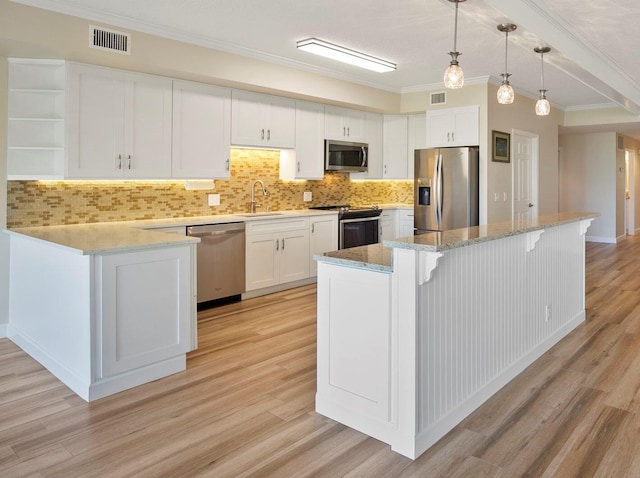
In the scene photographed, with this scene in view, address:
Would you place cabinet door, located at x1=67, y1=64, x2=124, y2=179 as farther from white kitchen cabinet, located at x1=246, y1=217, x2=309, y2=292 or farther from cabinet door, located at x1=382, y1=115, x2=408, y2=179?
cabinet door, located at x1=382, y1=115, x2=408, y2=179

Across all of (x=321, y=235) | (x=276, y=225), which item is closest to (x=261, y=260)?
(x=276, y=225)

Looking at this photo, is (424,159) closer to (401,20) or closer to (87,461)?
(401,20)

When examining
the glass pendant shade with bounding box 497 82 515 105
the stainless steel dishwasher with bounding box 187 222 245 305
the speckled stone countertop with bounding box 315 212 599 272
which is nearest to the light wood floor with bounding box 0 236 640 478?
the speckled stone countertop with bounding box 315 212 599 272

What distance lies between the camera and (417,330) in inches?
87.7

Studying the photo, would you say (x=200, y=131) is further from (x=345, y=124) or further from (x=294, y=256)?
(x=345, y=124)

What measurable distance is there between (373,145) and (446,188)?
122cm

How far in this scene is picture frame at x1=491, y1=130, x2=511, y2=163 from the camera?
246 inches

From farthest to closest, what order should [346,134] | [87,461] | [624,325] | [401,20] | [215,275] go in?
1. [346,134]
2. [215,275]
3. [624,325]
4. [401,20]
5. [87,461]

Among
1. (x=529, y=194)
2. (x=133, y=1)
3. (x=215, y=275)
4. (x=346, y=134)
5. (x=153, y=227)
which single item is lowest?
(x=215, y=275)

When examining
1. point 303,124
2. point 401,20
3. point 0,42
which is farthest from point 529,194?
point 0,42

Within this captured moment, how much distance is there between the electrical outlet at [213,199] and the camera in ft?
17.6

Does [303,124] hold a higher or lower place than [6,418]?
higher

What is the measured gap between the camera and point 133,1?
3572mm

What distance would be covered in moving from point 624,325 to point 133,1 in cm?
471
